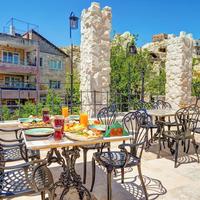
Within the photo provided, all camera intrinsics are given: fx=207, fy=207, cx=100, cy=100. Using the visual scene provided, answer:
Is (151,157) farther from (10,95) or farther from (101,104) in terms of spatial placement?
(10,95)

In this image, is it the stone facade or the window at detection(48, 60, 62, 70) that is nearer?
the stone facade

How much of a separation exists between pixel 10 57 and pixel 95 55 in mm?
14397

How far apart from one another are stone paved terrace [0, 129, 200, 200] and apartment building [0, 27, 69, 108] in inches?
512

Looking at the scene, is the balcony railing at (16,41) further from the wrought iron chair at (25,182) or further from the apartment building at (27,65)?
the wrought iron chair at (25,182)

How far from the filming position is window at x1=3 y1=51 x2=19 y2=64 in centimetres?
1620

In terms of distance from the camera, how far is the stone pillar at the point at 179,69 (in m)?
5.43

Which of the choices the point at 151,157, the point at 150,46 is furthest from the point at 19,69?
the point at 151,157

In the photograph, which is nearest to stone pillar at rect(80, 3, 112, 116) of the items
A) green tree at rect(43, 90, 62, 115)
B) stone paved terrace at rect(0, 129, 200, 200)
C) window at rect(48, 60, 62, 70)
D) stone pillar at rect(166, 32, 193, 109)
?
green tree at rect(43, 90, 62, 115)

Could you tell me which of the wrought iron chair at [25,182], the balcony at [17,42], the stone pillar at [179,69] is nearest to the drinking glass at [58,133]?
the wrought iron chair at [25,182]

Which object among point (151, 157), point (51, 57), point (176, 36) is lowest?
point (151, 157)

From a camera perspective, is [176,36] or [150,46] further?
[150,46]

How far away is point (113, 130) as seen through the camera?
179cm

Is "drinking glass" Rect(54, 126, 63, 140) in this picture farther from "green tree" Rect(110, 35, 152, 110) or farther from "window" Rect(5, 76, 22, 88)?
"window" Rect(5, 76, 22, 88)

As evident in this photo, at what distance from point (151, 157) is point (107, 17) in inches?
114
